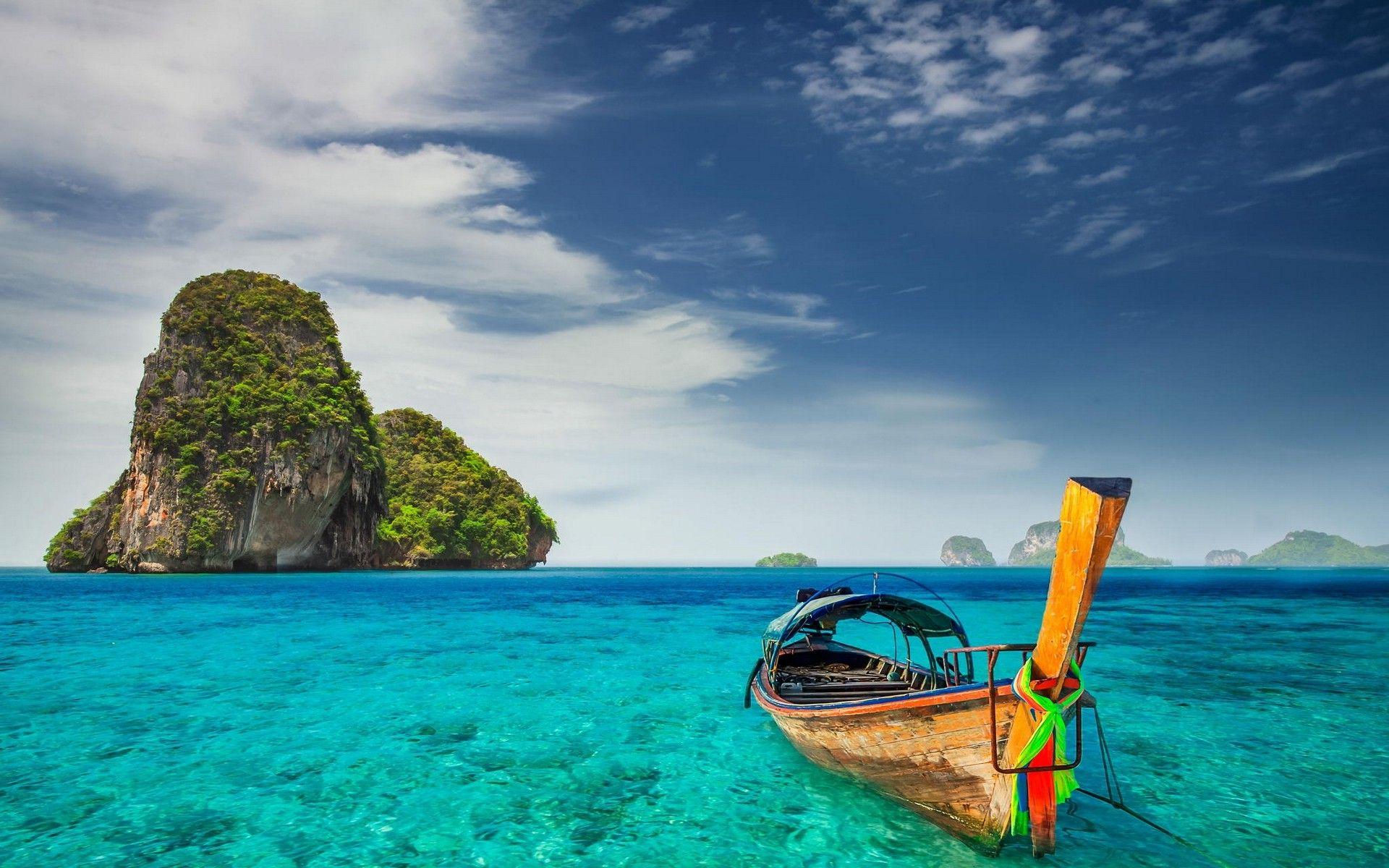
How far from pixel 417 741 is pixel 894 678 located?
9259 millimetres

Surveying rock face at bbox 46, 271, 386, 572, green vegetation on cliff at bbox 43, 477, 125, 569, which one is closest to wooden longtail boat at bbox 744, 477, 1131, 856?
rock face at bbox 46, 271, 386, 572

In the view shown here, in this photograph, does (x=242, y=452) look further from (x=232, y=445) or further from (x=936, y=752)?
(x=936, y=752)

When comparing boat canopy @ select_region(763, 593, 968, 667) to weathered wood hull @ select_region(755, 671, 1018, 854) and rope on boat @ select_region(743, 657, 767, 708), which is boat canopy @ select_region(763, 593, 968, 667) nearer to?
rope on boat @ select_region(743, 657, 767, 708)

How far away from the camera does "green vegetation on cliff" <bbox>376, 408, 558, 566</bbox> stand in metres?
109

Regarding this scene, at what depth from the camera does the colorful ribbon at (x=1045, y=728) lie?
671 centimetres

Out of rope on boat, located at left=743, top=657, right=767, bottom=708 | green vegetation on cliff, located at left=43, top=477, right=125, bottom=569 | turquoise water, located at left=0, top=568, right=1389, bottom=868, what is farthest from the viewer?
green vegetation on cliff, located at left=43, top=477, right=125, bottom=569

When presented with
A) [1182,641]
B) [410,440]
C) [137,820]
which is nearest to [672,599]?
[1182,641]

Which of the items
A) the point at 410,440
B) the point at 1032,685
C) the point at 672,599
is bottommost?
the point at 672,599

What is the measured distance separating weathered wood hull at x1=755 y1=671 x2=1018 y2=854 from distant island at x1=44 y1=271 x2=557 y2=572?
A: 8002cm

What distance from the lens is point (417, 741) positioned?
12953 mm

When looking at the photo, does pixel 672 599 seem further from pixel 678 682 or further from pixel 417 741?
pixel 417 741

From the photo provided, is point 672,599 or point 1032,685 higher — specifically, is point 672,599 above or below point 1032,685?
below

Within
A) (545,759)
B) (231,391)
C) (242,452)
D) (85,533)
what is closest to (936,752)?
(545,759)

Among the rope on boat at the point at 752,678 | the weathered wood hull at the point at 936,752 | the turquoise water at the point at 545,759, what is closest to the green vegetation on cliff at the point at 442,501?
the turquoise water at the point at 545,759
